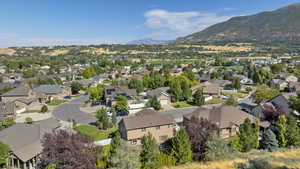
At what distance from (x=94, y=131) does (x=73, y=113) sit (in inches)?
542

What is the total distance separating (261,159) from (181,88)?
38207 millimetres

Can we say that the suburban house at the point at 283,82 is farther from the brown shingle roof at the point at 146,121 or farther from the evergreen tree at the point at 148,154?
the evergreen tree at the point at 148,154

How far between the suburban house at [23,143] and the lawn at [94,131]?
6804mm

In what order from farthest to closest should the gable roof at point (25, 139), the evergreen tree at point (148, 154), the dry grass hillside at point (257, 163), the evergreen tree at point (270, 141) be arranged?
the evergreen tree at point (270, 141)
the gable roof at point (25, 139)
the evergreen tree at point (148, 154)
the dry grass hillside at point (257, 163)

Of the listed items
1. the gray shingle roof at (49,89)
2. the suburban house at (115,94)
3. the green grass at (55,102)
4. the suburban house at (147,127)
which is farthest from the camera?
the gray shingle roof at (49,89)

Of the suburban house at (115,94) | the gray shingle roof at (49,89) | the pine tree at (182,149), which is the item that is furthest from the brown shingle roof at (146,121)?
the gray shingle roof at (49,89)

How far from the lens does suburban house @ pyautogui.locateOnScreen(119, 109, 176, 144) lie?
2825 cm

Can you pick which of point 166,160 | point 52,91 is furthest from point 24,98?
point 166,160

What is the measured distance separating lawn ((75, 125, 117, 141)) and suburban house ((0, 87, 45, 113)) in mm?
Answer: 22794

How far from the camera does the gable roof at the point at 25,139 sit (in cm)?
2266

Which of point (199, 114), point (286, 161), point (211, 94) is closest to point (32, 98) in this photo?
point (199, 114)

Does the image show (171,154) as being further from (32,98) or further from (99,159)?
(32,98)

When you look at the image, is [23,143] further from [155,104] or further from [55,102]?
[55,102]

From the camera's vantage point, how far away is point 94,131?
114 feet
